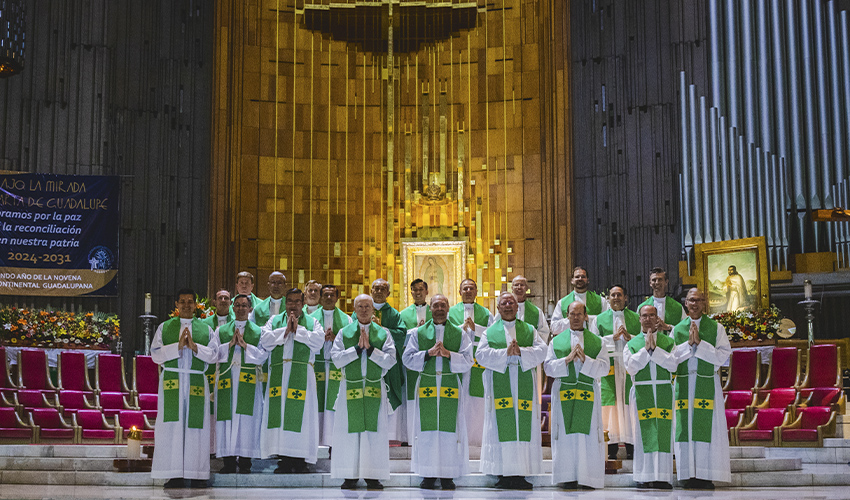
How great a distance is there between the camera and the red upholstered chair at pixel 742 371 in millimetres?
10680

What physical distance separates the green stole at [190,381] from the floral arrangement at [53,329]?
323 cm

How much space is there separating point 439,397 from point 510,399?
59cm

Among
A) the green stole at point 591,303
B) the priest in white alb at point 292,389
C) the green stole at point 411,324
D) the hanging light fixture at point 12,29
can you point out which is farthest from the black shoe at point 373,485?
the hanging light fixture at point 12,29

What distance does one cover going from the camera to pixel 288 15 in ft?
49.9

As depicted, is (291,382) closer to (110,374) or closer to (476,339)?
(476,339)

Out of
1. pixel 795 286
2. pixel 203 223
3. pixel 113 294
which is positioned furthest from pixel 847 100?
pixel 113 294

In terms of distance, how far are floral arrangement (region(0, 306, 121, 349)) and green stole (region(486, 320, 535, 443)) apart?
5.23 meters

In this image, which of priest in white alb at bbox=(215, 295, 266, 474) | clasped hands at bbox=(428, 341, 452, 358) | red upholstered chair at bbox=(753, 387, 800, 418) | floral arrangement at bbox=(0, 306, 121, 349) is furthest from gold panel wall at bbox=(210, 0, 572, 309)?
clasped hands at bbox=(428, 341, 452, 358)

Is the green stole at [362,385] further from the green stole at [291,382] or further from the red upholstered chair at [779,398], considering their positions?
the red upholstered chair at [779,398]

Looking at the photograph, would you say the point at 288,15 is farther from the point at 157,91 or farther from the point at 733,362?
the point at 733,362

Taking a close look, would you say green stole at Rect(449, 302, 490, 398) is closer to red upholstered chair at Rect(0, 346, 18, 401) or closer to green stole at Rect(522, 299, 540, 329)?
green stole at Rect(522, 299, 540, 329)

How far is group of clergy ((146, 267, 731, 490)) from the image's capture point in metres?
Answer: 8.45

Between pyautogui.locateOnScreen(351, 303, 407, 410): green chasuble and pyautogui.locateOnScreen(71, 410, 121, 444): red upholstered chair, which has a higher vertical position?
pyautogui.locateOnScreen(351, 303, 407, 410): green chasuble

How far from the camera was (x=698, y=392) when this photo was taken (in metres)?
8.67
